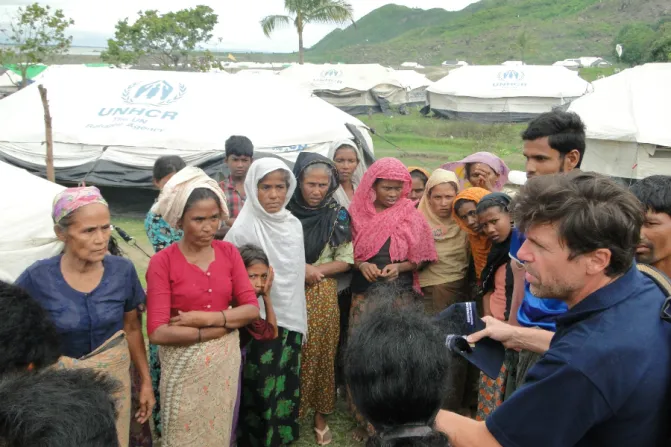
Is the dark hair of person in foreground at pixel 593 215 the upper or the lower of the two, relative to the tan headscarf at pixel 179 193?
upper

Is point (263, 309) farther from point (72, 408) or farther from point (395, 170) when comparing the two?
point (72, 408)

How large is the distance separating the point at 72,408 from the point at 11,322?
2.80ft

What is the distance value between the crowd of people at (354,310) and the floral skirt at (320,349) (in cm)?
1

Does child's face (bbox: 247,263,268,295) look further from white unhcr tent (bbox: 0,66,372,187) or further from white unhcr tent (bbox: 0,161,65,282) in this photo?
white unhcr tent (bbox: 0,66,372,187)

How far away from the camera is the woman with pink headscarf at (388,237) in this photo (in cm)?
343

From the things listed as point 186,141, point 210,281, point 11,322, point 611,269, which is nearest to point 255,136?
point 186,141

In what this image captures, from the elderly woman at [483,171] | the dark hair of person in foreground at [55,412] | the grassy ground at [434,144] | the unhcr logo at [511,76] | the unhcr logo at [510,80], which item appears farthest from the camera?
the unhcr logo at [511,76]

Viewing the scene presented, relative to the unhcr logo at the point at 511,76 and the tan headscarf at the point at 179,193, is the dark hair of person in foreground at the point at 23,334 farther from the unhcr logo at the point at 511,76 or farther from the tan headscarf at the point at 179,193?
the unhcr logo at the point at 511,76

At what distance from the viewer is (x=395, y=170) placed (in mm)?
3477

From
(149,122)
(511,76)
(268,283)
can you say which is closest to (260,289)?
(268,283)

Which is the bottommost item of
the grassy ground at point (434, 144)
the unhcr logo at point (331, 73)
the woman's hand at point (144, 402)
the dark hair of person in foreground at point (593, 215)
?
the grassy ground at point (434, 144)

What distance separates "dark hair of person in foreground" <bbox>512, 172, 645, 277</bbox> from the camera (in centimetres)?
141

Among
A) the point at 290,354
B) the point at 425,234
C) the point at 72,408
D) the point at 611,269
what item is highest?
the point at 611,269

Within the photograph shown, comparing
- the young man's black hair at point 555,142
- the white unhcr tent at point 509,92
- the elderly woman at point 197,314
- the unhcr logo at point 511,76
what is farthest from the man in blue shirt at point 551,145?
the unhcr logo at point 511,76
